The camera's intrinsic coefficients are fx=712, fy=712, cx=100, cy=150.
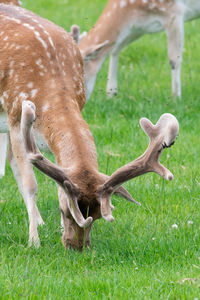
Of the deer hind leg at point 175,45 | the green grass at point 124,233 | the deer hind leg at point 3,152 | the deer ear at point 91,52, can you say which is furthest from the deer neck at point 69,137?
the deer hind leg at point 175,45

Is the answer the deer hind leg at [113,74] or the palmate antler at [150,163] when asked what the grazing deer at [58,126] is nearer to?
the palmate antler at [150,163]

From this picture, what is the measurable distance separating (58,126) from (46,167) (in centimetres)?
61

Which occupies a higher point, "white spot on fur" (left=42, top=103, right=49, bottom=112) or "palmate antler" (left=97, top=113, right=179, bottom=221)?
"white spot on fur" (left=42, top=103, right=49, bottom=112)

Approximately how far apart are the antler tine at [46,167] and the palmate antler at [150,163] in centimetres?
15

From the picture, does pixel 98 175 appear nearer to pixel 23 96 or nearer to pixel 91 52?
Answer: pixel 23 96

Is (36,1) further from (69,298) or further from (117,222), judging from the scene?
(69,298)

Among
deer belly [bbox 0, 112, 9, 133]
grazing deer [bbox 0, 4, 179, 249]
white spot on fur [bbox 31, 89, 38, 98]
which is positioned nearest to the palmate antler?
grazing deer [bbox 0, 4, 179, 249]

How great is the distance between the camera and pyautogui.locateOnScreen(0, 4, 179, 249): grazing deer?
4.11 metres

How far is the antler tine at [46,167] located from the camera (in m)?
3.99

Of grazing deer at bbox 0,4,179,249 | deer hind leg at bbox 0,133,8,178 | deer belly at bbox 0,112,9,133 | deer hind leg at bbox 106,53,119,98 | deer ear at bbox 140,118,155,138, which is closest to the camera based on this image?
grazing deer at bbox 0,4,179,249

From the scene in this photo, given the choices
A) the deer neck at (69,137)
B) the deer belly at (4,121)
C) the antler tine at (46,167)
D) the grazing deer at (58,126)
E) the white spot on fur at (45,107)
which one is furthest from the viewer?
the deer belly at (4,121)

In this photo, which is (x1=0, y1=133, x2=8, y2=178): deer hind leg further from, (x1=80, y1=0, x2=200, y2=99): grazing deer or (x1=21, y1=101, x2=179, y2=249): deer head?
(x1=80, y1=0, x2=200, y2=99): grazing deer

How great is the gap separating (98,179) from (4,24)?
→ 1.75 m

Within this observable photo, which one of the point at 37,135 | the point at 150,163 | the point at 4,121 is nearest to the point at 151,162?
the point at 150,163
